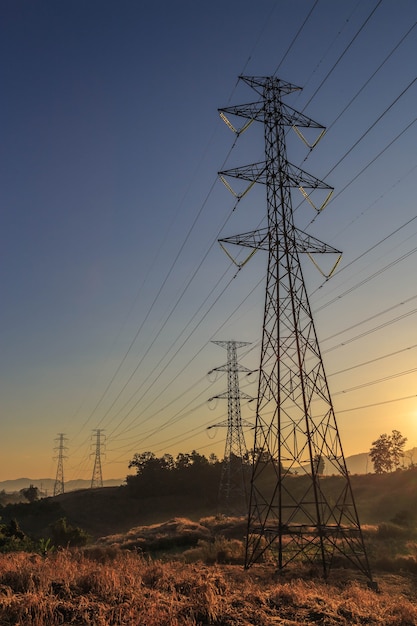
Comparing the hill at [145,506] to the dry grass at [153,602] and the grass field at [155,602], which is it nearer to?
the grass field at [155,602]

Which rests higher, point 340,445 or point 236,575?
point 340,445

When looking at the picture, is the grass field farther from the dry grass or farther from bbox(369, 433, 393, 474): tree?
bbox(369, 433, 393, 474): tree

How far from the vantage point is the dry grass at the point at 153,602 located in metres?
10.6

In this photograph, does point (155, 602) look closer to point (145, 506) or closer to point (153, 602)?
point (153, 602)

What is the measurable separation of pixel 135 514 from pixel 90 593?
296 feet

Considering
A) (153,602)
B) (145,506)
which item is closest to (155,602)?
(153,602)

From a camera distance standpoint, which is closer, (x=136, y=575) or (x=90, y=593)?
(x=90, y=593)

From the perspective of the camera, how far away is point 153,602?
38.4 feet

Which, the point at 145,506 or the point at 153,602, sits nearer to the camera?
the point at 153,602

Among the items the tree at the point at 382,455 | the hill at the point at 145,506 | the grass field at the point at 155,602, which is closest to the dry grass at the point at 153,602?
the grass field at the point at 155,602

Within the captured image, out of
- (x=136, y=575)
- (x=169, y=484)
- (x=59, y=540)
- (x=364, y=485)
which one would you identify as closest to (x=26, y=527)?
(x=169, y=484)

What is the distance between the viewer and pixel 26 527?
83.3 m

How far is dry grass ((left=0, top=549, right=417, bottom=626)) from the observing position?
10.6 metres

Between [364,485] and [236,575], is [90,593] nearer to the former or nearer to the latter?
[236,575]
